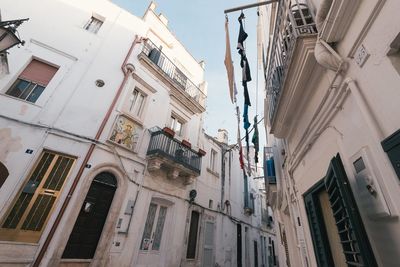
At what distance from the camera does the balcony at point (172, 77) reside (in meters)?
10.3

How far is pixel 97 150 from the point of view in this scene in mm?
7195

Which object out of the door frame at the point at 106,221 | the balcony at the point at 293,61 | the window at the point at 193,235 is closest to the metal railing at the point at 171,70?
the door frame at the point at 106,221

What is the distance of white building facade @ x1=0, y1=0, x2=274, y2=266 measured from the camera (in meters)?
5.79

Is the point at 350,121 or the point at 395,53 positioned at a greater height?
the point at 395,53

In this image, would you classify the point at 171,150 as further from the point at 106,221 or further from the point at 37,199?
the point at 37,199

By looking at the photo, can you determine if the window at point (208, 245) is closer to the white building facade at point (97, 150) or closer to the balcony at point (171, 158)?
the white building facade at point (97, 150)

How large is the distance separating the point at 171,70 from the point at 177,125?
3.36 meters

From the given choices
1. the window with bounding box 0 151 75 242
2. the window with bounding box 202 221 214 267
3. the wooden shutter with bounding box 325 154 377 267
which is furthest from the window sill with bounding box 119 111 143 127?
the wooden shutter with bounding box 325 154 377 267

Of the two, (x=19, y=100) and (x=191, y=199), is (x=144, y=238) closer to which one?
(x=191, y=199)

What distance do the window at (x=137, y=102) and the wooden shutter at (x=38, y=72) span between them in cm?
300

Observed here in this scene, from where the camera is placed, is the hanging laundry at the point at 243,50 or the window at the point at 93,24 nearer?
the hanging laundry at the point at 243,50

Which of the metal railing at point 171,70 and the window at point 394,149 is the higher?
the metal railing at point 171,70

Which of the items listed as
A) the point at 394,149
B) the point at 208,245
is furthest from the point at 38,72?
the point at 208,245

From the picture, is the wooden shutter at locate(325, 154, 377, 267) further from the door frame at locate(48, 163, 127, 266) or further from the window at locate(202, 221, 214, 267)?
the window at locate(202, 221, 214, 267)
